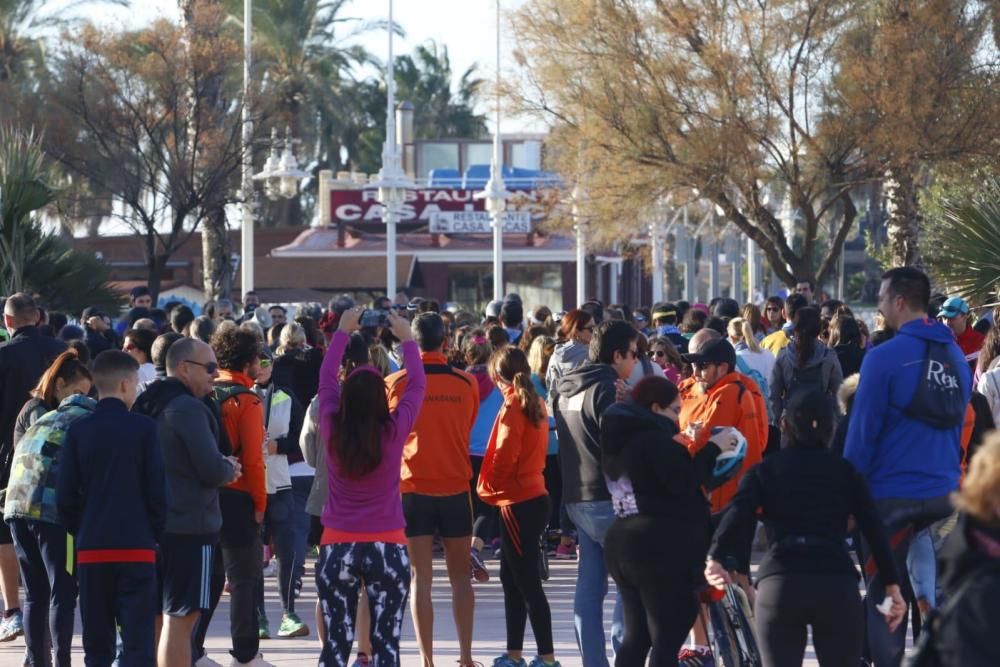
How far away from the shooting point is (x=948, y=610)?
3762 millimetres

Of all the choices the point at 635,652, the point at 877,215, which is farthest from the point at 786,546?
the point at 877,215

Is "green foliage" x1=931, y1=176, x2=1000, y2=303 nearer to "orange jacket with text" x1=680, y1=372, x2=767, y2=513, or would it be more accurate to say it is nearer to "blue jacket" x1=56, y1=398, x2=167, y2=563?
"orange jacket with text" x1=680, y1=372, x2=767, y2=513

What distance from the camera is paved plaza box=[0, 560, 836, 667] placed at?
9.00 metres

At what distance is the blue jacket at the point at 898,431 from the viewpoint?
23.4ft

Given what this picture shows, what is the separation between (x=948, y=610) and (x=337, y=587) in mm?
Result: 3842

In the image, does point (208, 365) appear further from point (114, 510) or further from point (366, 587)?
point (366, 587)

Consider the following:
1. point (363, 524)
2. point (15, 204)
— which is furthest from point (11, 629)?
point (15, 204)

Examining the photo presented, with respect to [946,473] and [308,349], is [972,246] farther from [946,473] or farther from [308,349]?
[946,473]

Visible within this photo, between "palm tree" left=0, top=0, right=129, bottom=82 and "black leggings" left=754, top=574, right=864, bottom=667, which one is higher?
"palm tree" left=0, top=0, right=129, bottom=82

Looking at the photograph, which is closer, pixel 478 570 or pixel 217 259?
pixel 478 570

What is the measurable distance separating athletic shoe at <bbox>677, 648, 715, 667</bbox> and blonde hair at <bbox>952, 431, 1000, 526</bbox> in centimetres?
398

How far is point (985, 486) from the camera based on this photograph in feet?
12.1

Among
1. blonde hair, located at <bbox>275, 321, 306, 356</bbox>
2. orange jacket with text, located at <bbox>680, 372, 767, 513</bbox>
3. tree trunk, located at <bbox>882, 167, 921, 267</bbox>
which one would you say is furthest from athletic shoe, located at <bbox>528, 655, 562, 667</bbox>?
tree trunk, located at <bbox>882, 167, 921, 267</bbox>

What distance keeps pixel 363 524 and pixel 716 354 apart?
231 cm
